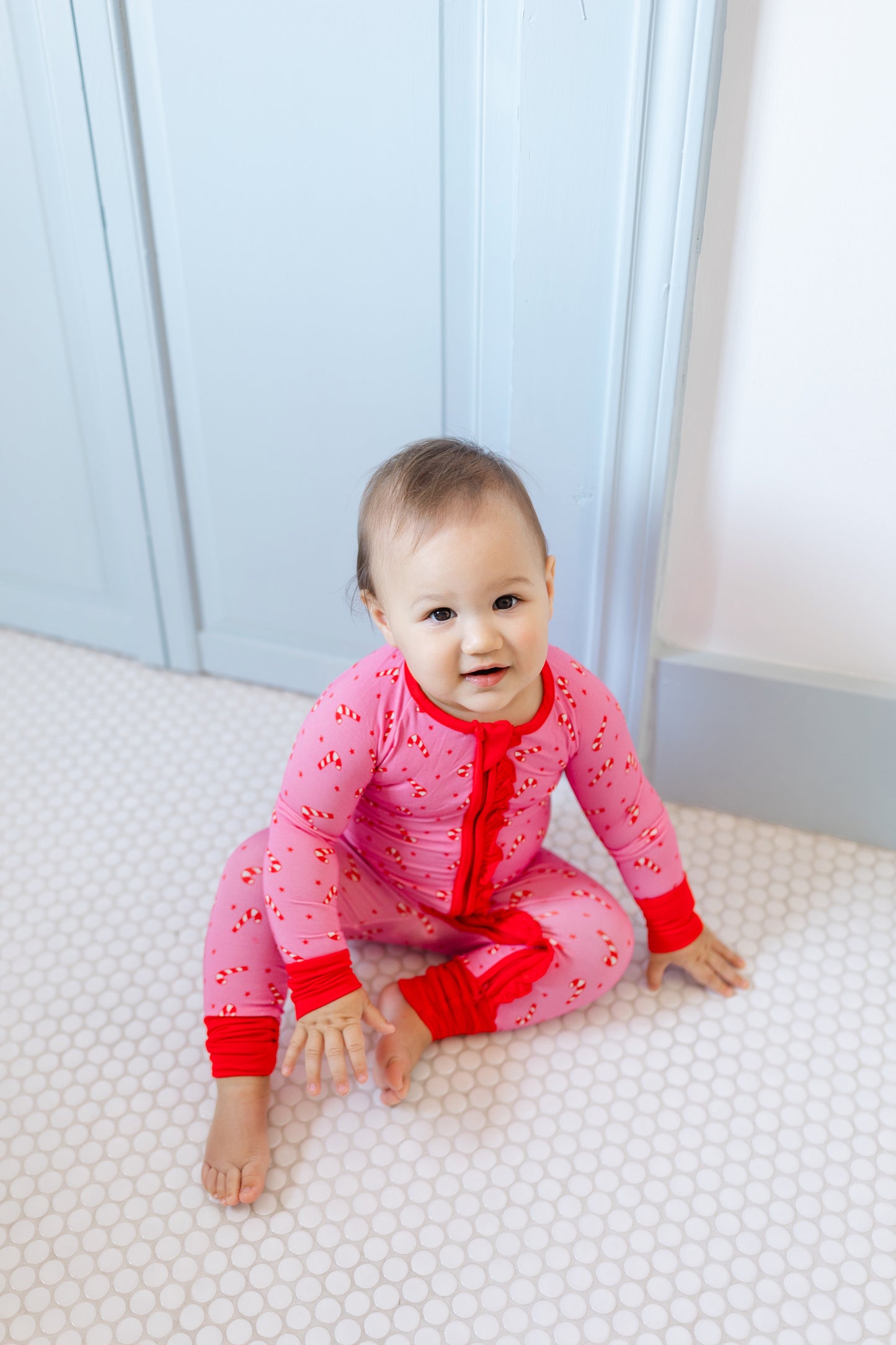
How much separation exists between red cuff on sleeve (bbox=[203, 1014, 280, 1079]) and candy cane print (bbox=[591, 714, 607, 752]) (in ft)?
1.14

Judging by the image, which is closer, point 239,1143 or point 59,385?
point 239,1143

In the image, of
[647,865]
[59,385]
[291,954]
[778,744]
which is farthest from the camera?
[59,385]

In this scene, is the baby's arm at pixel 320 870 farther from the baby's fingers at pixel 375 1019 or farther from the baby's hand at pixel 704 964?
the baby's hand at pixel 704 964

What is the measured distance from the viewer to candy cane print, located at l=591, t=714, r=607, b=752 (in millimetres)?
932

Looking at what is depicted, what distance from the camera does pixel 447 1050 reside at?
94 cm

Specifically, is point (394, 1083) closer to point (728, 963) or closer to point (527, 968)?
point (527, 968)

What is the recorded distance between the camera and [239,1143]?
0.84 metres

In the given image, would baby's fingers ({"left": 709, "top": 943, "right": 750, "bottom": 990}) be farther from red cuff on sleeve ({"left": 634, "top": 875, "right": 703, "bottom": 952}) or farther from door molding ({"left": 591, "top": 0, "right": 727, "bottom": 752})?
door molding ({"left": 591, "top": 0, "right": 727, "bottom": 752})

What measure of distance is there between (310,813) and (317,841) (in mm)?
25

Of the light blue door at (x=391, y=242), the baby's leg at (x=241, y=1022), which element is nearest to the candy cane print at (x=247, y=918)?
the baby's leg at (x=241, y=1022)

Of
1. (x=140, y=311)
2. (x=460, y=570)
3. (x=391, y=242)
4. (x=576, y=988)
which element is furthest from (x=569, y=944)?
(x=140, y=311)

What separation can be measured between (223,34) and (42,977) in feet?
2.83

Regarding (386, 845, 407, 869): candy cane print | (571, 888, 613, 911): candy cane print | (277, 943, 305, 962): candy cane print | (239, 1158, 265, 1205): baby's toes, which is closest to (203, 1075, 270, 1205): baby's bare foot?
(239, 1158, 265, 1205): baby's toes

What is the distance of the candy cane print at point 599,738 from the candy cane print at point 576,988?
0.64 ft
